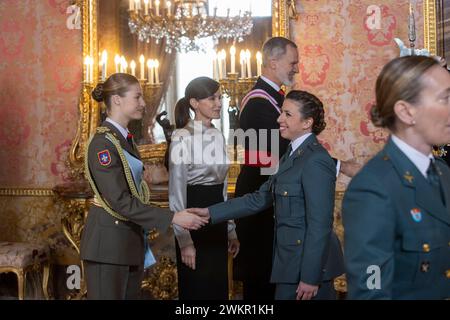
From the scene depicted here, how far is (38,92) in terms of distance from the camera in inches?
196

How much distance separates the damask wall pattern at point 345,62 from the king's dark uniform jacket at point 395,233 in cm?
296

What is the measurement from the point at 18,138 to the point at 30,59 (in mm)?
645

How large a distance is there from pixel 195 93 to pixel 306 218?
1051 mm

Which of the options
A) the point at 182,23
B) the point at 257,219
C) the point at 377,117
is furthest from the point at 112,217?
the point at 182,23

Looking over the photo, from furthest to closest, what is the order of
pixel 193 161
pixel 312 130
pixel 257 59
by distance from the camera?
pixel 257 59, pixel 193 161, pixel 312 130

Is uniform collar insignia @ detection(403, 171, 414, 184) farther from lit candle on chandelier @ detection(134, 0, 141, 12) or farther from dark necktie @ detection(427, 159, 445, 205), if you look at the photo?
lit candle on chandelier @ detection(134, 0, 141, 12)

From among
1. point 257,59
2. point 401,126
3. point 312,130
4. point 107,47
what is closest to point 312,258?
point 312,130

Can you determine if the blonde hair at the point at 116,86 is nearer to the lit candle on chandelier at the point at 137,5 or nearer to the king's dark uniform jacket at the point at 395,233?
the king's dark uniform jacket at the point at 395,233

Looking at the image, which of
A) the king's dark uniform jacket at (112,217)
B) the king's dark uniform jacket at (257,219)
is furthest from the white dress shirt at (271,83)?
the king's dark uniform jacket at (112,217)

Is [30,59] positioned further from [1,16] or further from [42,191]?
[42,191]

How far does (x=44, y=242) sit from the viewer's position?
16.6 feet

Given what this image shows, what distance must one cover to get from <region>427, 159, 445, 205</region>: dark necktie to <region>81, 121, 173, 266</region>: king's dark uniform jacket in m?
1.40

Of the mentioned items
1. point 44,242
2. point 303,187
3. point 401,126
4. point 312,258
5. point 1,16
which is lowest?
point 44,242

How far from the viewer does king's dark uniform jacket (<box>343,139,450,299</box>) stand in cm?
156
